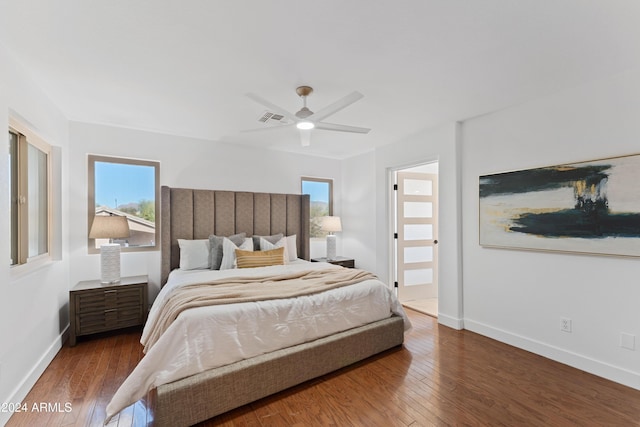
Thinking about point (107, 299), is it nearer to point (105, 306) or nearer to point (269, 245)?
point (105, 306)

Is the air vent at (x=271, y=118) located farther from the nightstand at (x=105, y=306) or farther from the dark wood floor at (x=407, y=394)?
the dark wood floor at (x=407, y=394)

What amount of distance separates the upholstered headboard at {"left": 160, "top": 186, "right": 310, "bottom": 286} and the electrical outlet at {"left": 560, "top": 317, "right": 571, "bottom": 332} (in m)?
3.22

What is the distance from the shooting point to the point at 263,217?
14.9ft

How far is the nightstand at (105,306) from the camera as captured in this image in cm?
296

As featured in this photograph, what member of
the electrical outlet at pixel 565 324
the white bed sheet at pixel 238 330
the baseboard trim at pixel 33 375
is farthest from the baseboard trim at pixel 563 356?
the baseboard trim at pixel 33 375

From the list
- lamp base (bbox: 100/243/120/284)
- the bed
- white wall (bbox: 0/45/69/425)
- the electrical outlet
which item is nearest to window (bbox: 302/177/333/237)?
the bed

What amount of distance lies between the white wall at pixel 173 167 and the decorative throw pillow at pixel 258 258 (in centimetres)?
126

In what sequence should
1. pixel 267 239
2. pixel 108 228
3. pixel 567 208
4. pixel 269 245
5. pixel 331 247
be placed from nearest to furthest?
pixel 567 208, pixel 108 228, pixel 269 245, pixel 267 239, pixel 331 247

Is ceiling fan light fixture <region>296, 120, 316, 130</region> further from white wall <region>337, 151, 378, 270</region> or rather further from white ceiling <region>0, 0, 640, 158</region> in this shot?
white wall <region>337, 151, 378, 270</region>

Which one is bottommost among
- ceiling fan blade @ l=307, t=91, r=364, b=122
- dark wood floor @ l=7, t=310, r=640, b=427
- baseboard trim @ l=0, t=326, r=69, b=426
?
dark wood floor @ l=7, t=310, r=640, b=427

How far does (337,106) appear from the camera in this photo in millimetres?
2344

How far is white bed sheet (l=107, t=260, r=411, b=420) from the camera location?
181cm

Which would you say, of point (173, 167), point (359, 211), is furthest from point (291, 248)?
point (173, 167)

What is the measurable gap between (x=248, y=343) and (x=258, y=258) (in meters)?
1.52
